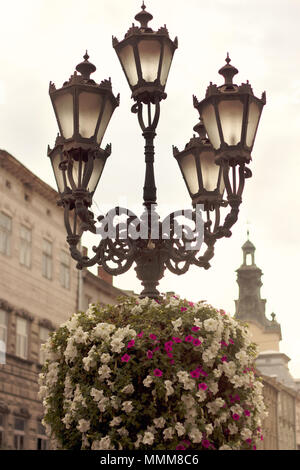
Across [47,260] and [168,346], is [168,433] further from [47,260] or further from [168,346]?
[47,260]

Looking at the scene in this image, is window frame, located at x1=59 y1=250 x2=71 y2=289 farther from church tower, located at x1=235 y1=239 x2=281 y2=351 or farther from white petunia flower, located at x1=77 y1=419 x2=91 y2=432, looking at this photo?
church tower, located at x1=235 y1=239 x2=281 y2=351

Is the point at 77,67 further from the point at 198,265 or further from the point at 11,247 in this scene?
the point at 11,247

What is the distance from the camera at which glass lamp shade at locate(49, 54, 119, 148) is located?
7.10 metres

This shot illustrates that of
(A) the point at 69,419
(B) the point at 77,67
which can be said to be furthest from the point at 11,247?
(A) the point at 69,419

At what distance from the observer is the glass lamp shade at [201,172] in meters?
7.69

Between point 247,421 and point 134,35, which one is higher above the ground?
point 134,35

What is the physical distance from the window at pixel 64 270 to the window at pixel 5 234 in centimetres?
446

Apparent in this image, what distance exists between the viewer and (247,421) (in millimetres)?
6078

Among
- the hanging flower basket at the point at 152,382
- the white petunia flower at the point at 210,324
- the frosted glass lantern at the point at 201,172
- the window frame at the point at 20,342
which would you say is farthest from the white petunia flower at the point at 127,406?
the window frame at the point at 20,342

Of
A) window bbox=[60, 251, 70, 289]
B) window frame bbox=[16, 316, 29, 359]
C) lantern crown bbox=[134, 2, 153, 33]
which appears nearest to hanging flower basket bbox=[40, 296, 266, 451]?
lantern crown bbox=[134, 2, 153, 33]

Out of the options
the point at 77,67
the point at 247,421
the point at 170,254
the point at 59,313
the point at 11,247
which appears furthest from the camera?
the point at 59,313

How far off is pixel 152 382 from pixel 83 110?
266 cm

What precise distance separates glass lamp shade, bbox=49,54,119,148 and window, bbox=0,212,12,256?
63.9ft
